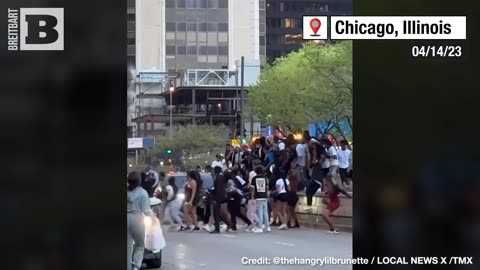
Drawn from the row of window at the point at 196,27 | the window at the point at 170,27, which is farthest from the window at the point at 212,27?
the window at the point at 170,27

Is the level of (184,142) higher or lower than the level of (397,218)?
higher

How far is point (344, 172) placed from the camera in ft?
5.46

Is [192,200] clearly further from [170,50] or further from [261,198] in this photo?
[170,50]

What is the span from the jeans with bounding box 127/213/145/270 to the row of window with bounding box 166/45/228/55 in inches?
28.3

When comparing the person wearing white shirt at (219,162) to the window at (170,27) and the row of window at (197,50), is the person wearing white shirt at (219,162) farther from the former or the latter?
the window at (170,27)

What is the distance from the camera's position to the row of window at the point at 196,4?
1593 millimetres

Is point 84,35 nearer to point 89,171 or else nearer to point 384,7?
point 89,171

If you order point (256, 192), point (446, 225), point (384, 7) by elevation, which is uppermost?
point (384, 7)

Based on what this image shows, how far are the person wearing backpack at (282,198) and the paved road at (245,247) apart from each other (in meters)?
0.05

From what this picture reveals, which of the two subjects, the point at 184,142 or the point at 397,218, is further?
the point at 397,218

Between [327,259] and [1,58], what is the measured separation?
166 centimetres

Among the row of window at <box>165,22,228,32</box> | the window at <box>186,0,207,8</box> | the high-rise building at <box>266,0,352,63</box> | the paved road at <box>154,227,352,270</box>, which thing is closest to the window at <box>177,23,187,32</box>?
the row of window at <box>165,22,228,32</box>

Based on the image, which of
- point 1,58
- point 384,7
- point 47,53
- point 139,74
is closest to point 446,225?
point 384,7

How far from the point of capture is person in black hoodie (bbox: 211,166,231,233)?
163 centimetres
